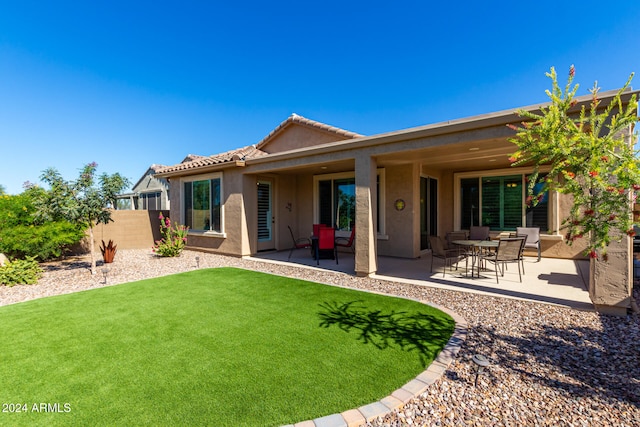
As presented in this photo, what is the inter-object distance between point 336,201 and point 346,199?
49 centimetres

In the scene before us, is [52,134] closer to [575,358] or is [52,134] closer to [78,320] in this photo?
[78,320]

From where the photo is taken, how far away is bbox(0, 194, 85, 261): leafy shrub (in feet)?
29.6

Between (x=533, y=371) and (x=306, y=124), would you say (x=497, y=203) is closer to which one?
(x=306, y=124)

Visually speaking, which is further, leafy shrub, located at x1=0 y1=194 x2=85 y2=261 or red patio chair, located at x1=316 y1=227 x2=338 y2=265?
red patio chair, located at x1=316 y1=227 x2=338 y2=265

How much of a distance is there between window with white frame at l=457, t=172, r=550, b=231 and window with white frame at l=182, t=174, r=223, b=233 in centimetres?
983

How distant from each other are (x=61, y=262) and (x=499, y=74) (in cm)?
2084

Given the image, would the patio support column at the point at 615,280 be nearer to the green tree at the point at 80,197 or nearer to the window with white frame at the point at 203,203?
the window with white frame at the point at 203,203

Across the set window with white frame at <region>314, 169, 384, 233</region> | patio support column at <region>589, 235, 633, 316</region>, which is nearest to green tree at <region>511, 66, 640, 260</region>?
patio support column at <region>589, 235, 633, 316</region>

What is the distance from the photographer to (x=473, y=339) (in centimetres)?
407

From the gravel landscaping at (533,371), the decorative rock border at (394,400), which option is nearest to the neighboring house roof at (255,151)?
the gravel landscaping at (533,371)

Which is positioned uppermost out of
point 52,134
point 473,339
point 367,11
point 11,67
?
point 367,11

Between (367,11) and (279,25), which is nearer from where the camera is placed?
(367,11)

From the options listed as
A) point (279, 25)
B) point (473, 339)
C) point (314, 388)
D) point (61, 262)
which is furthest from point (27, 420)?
point (279, 25)

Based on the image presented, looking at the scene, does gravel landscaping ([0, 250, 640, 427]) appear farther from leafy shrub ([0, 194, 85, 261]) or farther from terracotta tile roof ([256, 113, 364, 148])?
terracotta tile roof ([256, 113, 364, 148])
